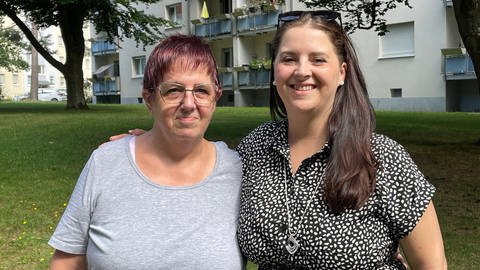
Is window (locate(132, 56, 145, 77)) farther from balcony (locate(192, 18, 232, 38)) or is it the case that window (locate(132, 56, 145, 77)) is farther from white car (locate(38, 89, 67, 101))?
white car (locate(38, 89, 67, 101))

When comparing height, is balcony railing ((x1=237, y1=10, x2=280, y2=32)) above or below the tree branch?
above

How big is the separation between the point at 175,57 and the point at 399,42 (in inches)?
1066

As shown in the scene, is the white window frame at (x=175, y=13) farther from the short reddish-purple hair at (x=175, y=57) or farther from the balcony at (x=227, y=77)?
the short reddish-purple hair at (x=175, y=57)

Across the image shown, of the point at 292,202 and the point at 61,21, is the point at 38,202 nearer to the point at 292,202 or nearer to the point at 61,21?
the point at 292,202

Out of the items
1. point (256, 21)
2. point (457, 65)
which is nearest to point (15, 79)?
point (256, 21)

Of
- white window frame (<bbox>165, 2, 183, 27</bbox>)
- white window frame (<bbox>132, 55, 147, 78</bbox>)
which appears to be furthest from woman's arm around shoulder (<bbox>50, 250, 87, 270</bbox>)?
white window frame (<bbox>132, 55, 147, 78</bbox>)

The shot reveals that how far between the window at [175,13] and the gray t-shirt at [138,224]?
38866 mm

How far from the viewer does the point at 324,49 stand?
7.68 feet

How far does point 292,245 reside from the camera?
2.28 metres

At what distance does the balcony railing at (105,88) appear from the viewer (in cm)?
4534

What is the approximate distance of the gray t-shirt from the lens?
88.2 inches

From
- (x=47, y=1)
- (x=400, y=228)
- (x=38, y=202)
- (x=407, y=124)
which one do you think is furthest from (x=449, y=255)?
(x=47, y=1)

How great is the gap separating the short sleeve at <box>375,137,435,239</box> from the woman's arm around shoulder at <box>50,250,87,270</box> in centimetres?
121

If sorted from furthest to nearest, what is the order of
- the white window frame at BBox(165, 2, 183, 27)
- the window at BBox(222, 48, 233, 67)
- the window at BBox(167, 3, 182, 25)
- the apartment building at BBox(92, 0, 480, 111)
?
the window at BBox(167, 3, 182, 25)
the white window frame at BBox(165, 2, 183, 27)
the window at BBox(222, 48, 233, 67)
the apartment building at BBox(92, 0, 480, 111)
